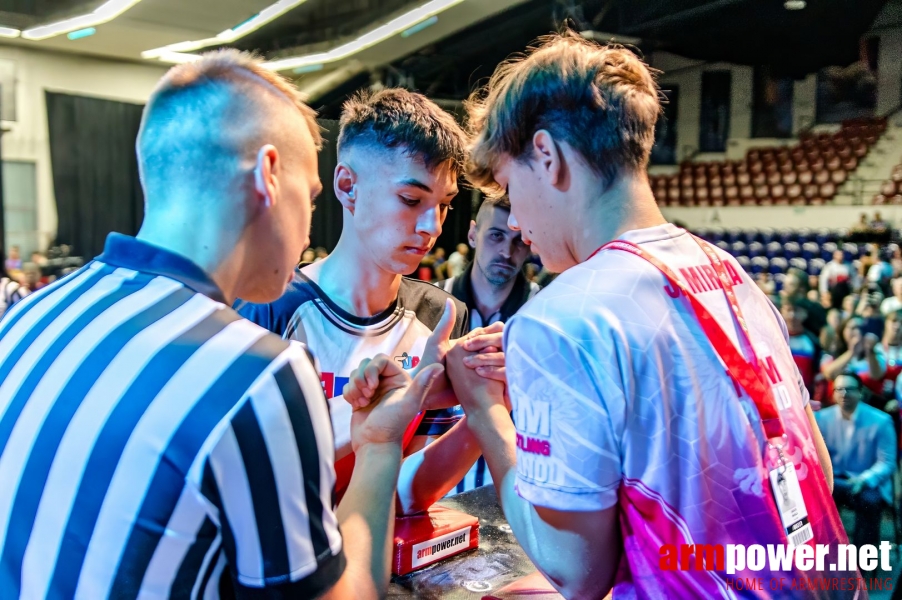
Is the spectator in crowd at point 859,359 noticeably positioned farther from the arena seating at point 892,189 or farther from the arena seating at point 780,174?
the arena seating at point 892,189

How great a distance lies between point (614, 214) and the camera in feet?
3.65

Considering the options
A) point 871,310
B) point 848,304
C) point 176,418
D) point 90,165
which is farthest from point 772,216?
point 176,418

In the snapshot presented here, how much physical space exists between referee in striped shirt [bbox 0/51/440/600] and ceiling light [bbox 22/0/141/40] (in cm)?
938

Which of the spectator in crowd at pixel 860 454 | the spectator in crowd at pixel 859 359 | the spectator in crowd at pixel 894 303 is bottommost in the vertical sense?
the spectator in crowd at pixel 860 454

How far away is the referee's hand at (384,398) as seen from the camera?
1247 mm

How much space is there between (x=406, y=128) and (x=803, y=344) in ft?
13.5

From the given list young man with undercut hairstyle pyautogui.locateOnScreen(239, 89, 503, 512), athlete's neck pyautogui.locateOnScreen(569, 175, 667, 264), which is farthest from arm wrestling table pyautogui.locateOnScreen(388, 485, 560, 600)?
athlete's neck pyautogui.locateOnScreen(569, 175, 667, 264)

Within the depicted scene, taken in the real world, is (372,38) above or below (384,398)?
above

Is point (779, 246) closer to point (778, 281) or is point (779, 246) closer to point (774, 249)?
point (774, 249)

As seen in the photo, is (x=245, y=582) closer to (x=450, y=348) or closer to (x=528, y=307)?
(x=528, y=307)

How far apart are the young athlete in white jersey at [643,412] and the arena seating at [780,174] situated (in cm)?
893

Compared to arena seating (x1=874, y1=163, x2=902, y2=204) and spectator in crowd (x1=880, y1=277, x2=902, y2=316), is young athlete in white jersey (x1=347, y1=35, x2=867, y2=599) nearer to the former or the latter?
spectator in crowd (x1=880, y1=277, x2=902, y2=316)

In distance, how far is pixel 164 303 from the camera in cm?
85

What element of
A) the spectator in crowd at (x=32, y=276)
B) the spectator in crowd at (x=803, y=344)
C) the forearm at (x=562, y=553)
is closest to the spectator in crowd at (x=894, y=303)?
the spectator in crowd at (x=803, y=344)
